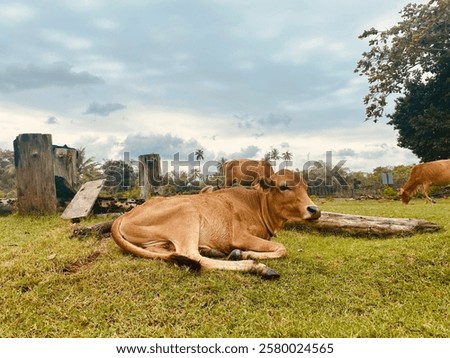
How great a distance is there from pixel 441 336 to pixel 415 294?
101 cm

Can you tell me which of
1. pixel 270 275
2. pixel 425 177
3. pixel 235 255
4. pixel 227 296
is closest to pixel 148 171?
pixel 235 255

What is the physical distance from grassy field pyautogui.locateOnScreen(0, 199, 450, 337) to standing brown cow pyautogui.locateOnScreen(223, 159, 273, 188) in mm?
1324

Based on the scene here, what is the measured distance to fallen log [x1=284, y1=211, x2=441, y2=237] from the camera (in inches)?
285

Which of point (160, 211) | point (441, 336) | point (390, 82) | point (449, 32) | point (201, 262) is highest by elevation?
point (449, 32)

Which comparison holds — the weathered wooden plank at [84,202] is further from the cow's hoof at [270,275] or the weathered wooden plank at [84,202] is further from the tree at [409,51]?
the tree at [409,51]

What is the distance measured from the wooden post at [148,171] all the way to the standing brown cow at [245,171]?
470cm

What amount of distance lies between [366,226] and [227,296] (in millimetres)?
4533

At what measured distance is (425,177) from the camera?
710 inches

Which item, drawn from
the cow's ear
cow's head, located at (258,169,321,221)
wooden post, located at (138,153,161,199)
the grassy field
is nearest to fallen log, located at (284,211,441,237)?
the grassy field

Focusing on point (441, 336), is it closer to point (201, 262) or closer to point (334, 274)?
point (334, 274)

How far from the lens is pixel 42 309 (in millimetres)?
3703

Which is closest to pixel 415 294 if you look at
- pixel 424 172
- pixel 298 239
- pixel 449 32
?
pixel 298 239

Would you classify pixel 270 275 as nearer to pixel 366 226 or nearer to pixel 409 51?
pixel 366 226

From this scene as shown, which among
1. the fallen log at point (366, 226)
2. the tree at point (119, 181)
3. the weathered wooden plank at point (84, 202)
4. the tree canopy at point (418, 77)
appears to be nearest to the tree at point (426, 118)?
the tree canopy at point (418, 77)
